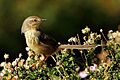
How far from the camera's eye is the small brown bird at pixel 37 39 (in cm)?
733

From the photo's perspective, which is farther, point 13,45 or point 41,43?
point 13,45

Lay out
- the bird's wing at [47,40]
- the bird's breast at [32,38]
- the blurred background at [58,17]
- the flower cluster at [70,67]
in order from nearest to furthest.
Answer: the flower cluster at [70,67] → the bird's wing at [47,40] → the bird's breast at [32,38] → the blurred background at [58,17]

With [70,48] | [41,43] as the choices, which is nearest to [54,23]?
[41,43]

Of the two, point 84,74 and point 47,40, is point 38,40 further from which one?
point 84,74

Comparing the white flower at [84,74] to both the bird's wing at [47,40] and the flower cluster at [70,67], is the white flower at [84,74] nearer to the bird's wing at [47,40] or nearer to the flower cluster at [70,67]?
the flower cluster at [70,67]

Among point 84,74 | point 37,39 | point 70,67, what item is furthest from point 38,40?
point 84,74

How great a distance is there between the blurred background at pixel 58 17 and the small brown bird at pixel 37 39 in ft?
17.0

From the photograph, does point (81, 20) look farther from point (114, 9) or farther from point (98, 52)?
point (98, 52)

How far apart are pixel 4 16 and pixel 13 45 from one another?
603 mm

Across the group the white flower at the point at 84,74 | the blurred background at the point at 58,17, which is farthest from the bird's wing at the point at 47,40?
the blurred background at the point at 58,17

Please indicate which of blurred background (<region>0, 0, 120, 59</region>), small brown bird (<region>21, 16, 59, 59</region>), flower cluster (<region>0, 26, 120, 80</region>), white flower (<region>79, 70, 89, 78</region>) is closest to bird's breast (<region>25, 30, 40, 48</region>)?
small brown bird (<region>21, 16, 59, 59</region>)

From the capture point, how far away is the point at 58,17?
1295 cm

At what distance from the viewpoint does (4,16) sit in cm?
1323

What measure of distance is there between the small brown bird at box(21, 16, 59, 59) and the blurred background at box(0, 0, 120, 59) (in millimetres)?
5189
